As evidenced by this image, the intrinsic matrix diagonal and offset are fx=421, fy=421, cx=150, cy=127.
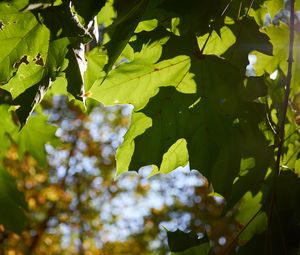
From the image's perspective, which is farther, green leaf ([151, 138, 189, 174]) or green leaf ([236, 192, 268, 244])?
green leaf ([236, 192, 268, 244])

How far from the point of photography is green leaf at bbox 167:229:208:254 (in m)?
1.42

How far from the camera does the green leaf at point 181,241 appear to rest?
1419 millimetres

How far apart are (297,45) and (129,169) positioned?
3.07 feet

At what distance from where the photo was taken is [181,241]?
1425mm

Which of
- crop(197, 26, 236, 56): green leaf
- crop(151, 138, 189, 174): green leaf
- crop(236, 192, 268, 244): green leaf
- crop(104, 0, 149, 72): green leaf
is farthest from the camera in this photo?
crop(236, 192, 268, 244): green leaf

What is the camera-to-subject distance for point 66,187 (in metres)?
11.3

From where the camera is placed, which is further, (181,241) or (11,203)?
(11,203)

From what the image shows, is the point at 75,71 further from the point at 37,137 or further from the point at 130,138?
the point at 37,137

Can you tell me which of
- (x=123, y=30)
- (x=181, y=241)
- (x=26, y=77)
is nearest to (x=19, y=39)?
(x=26, y=77)

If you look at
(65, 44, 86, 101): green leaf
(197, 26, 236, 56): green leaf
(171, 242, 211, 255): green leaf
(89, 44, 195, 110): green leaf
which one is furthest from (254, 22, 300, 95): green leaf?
(65, 44, 86, 101): green leaf

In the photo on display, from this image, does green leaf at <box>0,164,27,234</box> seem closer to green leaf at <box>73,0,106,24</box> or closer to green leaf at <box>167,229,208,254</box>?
green leaf at <box>167,229,208,254</box>

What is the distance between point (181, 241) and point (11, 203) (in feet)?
3.60

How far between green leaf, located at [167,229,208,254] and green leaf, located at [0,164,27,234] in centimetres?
101

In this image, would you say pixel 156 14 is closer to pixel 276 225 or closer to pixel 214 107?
pixel 214 107
